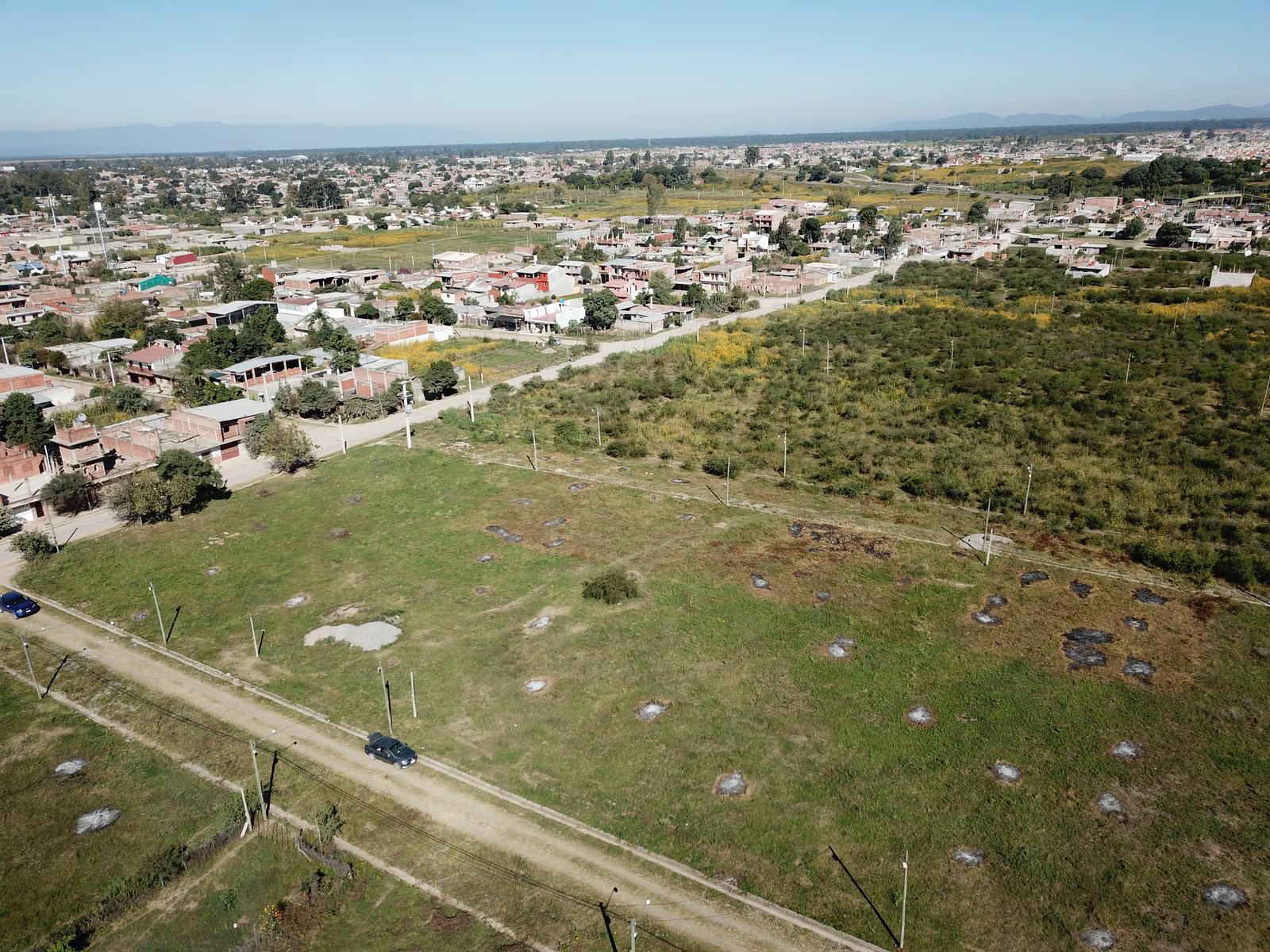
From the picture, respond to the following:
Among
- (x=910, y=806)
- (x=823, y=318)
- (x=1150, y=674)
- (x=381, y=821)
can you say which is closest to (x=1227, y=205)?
(x=823, y=318)

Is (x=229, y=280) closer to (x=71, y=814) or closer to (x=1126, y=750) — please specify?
(x=71, y=814)

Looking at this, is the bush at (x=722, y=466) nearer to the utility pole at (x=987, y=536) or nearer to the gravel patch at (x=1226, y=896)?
the utility pole at (x=987, y=536)

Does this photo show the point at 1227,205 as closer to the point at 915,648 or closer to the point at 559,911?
the point at 915,648

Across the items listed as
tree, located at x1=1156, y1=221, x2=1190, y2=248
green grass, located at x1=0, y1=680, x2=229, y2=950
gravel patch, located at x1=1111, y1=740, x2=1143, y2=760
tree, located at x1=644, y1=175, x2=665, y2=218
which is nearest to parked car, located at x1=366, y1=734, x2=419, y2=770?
green grass, located at x1=0, y1=680, x2=229, y2=950

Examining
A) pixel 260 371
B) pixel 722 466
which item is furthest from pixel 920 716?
pixel 260 371

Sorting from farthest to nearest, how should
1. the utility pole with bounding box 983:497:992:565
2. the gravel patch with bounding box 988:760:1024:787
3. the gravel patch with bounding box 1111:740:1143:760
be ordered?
the utility pole with bounding box 983:497:992:565
the gravel patch with bounding box 1111:740:1143:760
the gravel patch with bounding box 988:760:1024:787

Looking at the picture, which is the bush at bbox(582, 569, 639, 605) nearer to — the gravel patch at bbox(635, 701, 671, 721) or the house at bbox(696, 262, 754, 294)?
the gravel patch at bbox(635, 701, 671, 721)
